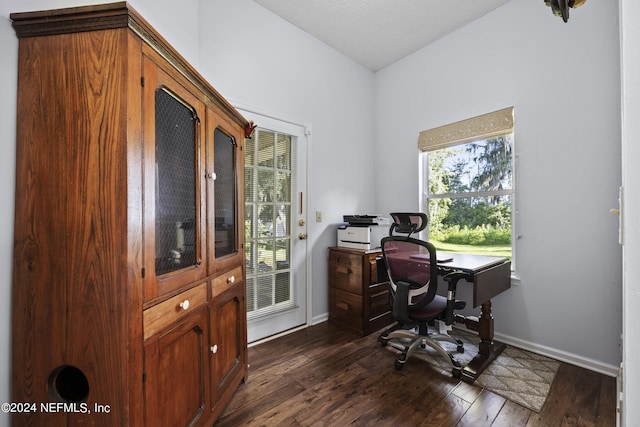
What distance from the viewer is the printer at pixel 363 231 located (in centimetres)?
276

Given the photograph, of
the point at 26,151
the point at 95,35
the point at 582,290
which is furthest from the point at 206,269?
the point at 582,290

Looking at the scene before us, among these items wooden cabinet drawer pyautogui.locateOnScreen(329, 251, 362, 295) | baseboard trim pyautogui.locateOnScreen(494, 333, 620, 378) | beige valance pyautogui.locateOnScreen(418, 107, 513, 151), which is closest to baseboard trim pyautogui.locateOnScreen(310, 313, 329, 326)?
wooden cabinet drawer pyautogui.locateOnScreen(329, 251, 362, 295)

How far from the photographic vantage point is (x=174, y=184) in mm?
1181

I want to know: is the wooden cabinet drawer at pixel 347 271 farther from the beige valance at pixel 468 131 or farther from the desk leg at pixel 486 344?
the beige valance at pixel 468 131

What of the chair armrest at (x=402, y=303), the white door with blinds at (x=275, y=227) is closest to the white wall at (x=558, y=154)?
the chair armrest at (x=402, y=303)

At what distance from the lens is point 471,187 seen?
2.82m

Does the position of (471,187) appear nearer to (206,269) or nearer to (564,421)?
(564,421)

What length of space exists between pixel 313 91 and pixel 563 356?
329 centimetres

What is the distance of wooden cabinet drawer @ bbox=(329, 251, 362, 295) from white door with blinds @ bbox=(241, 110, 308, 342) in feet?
1.09

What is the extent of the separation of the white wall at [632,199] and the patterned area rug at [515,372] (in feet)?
5.20

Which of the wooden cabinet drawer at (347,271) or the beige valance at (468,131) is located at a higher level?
the beige valance at (468,131)

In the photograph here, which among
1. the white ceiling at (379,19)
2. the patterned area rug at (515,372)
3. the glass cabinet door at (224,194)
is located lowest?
the patterned area rug at (515,372)

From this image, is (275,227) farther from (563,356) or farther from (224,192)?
(563,356)

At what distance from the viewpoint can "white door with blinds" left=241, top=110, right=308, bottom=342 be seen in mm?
2486
